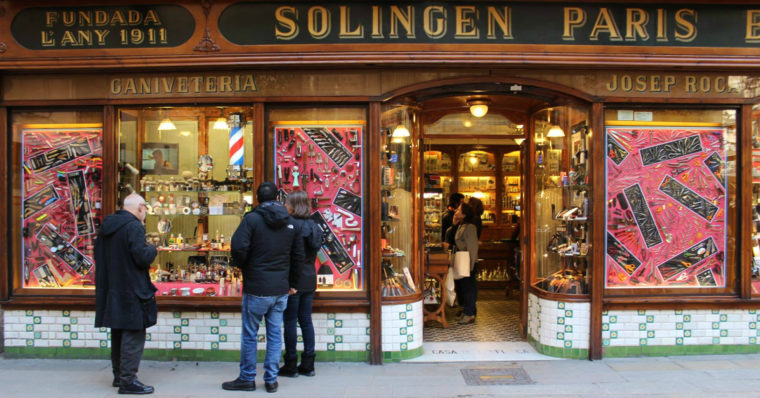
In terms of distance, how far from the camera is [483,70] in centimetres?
601

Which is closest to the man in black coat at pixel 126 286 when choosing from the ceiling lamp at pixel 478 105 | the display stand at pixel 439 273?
the display stand at pixel 439 273

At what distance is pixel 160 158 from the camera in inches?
257

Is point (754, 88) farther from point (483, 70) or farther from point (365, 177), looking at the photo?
point (365, 177)

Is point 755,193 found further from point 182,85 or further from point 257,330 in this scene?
point 182,85

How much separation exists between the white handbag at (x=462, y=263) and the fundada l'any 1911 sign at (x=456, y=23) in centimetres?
325

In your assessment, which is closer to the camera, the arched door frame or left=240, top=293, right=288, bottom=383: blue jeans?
left=240, top=293, right=288, bottom=383: blue jeans

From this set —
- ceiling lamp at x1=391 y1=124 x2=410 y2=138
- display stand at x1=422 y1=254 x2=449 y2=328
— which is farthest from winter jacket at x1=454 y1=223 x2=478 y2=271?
ceiling lamp at x1=391 y1=124 x2=410 y2=138

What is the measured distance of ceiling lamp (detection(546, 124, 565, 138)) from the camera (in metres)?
6.67

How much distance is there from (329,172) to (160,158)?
2.05m

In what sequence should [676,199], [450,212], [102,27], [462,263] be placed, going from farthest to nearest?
[450,212] < [462,263] < [676,199] < [102,27]

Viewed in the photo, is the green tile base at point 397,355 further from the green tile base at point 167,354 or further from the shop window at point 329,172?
the shop window at point 329,172

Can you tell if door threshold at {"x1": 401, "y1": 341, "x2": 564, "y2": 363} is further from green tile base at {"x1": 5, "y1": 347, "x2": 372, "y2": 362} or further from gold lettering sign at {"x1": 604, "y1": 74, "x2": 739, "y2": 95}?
gold lettering sign at {"x1": 604, "y1": 74, "x2": 739, "y2": 95}

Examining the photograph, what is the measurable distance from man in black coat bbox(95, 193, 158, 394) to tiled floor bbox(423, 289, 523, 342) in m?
3.41

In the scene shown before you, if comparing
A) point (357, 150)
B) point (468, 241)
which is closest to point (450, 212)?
point (468, 241)
